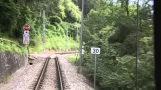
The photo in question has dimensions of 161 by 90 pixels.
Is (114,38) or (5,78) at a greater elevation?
(114,38)

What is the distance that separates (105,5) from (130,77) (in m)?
18.5

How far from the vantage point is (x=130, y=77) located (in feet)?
60.7

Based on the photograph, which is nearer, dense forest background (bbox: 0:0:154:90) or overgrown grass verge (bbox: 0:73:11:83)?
dense forest background (bbox: 0:0:154:90)

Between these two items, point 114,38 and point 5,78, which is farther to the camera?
point 114,38

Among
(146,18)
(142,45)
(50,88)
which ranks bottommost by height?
(50,88)

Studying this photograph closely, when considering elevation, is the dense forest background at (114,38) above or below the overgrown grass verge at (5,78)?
above

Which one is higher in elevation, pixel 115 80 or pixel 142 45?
pixel 142 45

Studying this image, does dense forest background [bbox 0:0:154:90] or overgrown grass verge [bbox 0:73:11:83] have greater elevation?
dense forest background [bbox 0:0:154:90]

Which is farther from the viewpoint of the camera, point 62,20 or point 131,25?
point 62,20

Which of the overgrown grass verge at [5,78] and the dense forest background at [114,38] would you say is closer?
the dense forest background at [114,38]

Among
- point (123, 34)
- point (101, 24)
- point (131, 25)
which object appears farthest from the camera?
point (101, 24)
